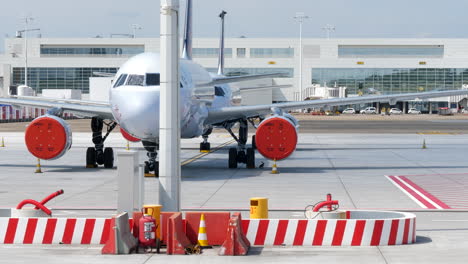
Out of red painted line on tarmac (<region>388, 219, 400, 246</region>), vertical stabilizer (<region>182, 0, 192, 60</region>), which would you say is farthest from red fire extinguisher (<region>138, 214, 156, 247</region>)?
vertical stabilizer (<region>182, 0, 192, 60</region>)

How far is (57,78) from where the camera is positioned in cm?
13762

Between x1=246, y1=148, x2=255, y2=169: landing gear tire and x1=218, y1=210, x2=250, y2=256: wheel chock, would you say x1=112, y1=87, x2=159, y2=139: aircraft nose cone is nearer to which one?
x1=246, y1=148, x2=255, y2=169: landing gear tire

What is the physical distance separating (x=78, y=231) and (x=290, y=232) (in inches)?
153

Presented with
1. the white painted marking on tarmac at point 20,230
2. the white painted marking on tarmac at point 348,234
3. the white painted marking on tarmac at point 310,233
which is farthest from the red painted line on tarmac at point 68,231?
the white painted marking on tarmac at point 348,234

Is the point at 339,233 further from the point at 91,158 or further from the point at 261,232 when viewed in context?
the point at 91,158

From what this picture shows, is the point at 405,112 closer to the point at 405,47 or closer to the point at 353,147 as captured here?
the point at 405,47

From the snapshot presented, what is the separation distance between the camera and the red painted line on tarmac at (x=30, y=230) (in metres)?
14.4

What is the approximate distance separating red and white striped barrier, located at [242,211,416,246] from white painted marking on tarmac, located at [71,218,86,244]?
117 inches

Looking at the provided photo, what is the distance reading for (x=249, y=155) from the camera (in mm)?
31172

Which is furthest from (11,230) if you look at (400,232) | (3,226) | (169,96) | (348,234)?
(400,232)

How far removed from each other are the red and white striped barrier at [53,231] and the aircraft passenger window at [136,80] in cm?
1149

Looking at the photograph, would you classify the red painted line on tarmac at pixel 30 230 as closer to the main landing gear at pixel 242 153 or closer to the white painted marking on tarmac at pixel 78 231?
the white painted marking on tarmac at pixel 78 231

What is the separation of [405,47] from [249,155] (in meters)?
115

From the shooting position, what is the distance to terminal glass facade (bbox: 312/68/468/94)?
457ft
